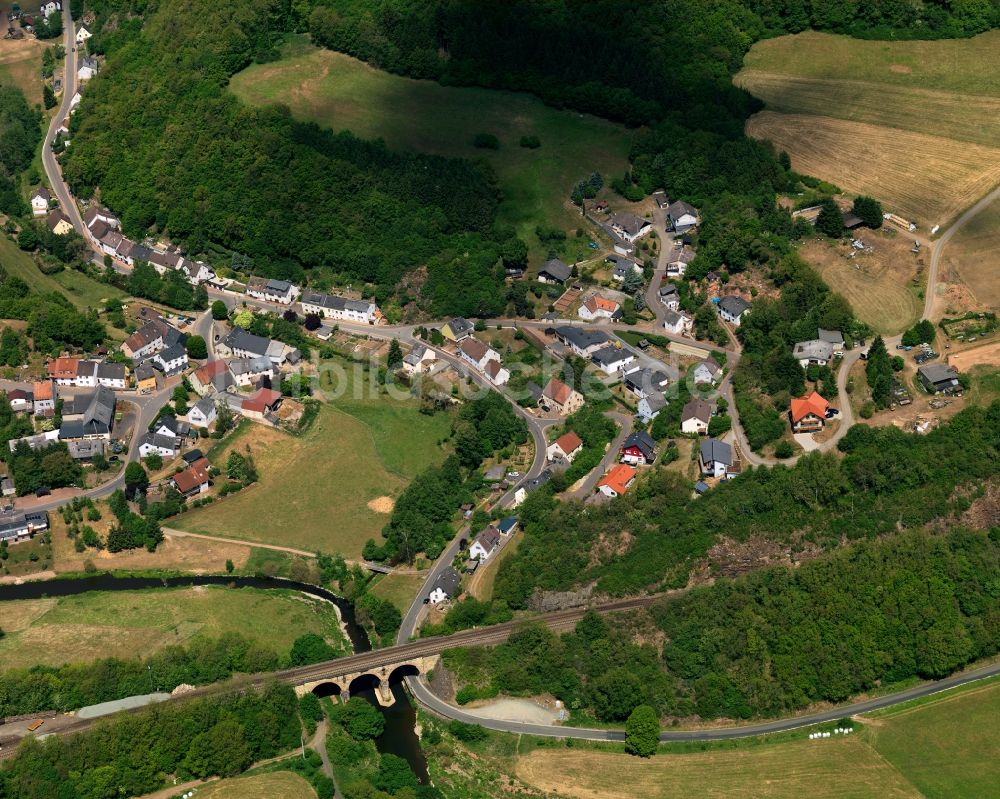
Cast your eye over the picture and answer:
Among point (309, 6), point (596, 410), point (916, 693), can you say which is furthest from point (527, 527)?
point (309, 6)

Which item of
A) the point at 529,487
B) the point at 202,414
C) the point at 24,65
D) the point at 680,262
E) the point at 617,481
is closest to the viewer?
the point at 617,481

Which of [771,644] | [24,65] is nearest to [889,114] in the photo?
[771,644]

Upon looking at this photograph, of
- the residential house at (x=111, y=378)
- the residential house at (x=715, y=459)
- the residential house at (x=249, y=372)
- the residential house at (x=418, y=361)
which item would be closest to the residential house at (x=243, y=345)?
the residential house at (x=249, y=372)

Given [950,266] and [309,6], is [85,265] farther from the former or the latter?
[950,266]

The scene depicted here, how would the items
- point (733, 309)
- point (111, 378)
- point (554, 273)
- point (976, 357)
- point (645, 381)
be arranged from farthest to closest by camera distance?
point (554, 273)
point (733, 309)
point (111, 378)
point (645, 381)
point (976, 357)

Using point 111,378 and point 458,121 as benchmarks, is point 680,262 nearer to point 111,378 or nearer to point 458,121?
point 458,121

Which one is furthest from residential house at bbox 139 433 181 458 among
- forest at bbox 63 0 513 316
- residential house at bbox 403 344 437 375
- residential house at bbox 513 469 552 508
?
residential house at bbox 513 469 552 508

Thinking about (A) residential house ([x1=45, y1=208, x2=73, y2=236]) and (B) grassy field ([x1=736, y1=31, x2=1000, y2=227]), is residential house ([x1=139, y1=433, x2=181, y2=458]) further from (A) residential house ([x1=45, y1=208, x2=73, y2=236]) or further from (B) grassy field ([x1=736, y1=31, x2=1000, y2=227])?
(B) grassy field ([x1=736, y1=31, x2=1000, y2=227])
